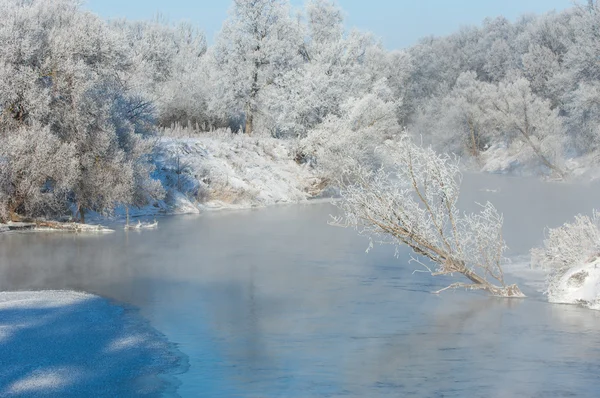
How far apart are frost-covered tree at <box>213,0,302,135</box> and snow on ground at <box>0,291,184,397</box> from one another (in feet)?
96.9

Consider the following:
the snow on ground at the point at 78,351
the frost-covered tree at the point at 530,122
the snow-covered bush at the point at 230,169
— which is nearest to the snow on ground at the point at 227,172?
the snow-covered bush at the point at 230,169

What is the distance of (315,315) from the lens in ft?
43.9

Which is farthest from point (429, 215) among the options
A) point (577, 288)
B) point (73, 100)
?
point (73, 100)

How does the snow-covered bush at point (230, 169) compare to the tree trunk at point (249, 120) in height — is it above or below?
below

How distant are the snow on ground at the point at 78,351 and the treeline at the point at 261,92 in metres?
10.8

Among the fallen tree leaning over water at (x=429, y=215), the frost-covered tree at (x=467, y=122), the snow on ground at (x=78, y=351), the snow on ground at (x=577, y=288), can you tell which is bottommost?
the snow on ground at (x=78, y=351)

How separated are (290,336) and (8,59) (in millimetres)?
15346

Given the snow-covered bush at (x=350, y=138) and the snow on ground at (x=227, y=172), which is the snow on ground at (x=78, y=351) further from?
the snow-covered bush at (x=350, y=138)

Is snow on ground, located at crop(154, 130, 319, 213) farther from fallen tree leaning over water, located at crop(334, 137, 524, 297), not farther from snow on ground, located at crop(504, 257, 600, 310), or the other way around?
snow on ground, located at crop(504, 257, 600, 310)

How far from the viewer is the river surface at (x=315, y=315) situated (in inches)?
382

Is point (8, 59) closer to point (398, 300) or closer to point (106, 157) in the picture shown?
point (106, 157)

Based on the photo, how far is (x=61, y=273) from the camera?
1691cm

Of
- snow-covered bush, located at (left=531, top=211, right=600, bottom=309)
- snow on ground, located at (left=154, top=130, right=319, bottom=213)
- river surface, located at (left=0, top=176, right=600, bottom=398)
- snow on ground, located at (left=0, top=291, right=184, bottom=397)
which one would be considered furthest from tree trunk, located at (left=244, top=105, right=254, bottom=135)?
snow on ground, located at (left=0, top=291, right=184, bottom=397)

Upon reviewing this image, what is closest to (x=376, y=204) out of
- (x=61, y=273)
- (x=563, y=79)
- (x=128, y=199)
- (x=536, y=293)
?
(x=536, y=293)
